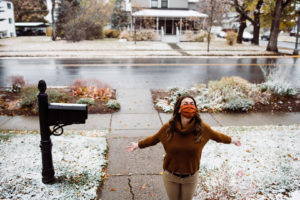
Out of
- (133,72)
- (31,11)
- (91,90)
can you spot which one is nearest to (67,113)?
(91,90)

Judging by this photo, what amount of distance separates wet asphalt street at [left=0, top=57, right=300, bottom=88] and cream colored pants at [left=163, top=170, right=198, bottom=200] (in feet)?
25.8

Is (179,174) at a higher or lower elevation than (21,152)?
higher

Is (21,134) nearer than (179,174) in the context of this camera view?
No

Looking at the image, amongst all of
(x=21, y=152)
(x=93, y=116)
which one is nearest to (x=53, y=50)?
(x=93, y=116)

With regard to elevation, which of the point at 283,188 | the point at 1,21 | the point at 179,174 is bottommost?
the point at 283,188

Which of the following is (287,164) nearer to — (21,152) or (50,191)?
(50,191)

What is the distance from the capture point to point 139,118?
7055mm

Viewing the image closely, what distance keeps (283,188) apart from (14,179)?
3.98m

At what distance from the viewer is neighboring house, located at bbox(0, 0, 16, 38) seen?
40.9 metres

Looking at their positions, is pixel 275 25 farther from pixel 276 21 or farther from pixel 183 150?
pixel 183 150

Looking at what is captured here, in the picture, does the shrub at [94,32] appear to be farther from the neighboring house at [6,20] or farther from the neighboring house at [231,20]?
the neighboring house at [6,20]

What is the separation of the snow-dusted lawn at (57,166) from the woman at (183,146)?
1401mm

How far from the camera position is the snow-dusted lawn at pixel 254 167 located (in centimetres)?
378

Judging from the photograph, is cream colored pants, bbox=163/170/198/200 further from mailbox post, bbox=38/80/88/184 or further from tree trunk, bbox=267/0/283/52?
tree trunk, bbox=267/0/283/52
